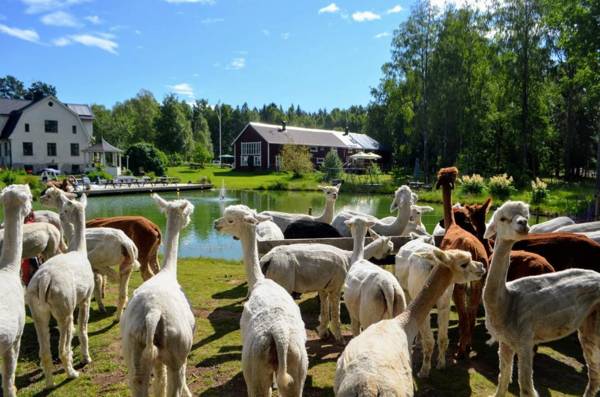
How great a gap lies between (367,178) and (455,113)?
11596mm

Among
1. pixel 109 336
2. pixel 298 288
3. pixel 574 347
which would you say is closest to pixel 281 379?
pixel 298 288

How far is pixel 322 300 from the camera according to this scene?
23.3 feet

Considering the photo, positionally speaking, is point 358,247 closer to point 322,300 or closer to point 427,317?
point 322,300

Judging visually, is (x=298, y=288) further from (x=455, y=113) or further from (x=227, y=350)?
(x=455, y=113)

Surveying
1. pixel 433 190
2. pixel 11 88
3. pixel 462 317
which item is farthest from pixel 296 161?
pixel 11 88

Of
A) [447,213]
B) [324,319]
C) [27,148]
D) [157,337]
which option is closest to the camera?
[157,337]

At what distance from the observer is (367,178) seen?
46719 mm

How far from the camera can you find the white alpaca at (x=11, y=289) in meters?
4.09

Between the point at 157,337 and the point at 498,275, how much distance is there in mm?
3538

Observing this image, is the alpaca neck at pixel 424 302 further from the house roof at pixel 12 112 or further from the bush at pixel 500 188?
the house roof at pixel 12 112

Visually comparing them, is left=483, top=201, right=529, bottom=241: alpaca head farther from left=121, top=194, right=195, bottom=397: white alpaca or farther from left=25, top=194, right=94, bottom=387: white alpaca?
left=25, top=194, right=94, bottom=387: white alpaca

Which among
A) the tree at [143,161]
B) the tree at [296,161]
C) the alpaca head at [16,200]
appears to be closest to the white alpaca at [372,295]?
the alpaca head at [16,200]

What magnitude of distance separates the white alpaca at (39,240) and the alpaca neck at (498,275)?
705cm

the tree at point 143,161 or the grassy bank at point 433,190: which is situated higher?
Result: the tree at point 143,161
